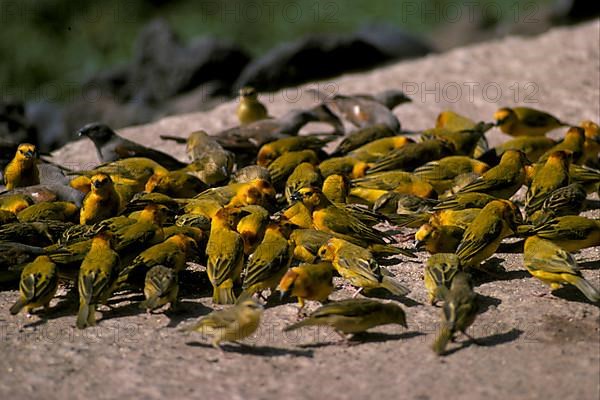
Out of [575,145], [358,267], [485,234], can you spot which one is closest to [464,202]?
[485,234]

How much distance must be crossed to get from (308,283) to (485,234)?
118cm

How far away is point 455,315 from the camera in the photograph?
4.69m

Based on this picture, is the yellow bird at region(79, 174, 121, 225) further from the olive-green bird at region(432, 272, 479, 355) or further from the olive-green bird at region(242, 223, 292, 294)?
the olive-green bird at region(432, 272, 479, 355)

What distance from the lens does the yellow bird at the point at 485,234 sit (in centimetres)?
556

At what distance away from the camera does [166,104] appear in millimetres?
12984

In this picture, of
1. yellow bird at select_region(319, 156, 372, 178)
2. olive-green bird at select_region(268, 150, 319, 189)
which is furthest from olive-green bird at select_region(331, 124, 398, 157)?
olive-green bird at select_region(268, 150, 319, 189)

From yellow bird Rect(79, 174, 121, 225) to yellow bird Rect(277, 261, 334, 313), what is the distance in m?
1.76

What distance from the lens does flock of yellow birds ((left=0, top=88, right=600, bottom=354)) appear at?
5.12 meters

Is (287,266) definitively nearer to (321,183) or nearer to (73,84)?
(321,183)

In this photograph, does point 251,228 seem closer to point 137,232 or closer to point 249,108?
point 137,232

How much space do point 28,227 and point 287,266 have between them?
1.72 m

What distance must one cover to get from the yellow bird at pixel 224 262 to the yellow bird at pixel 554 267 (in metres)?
1.59

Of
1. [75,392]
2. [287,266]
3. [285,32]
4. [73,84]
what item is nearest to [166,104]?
[73,84]

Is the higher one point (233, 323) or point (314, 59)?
point (233, 323)
